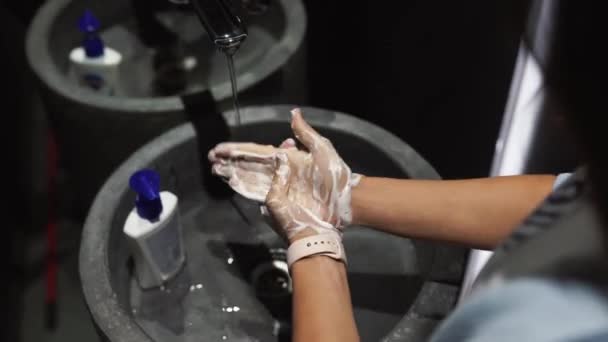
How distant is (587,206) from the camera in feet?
1.38

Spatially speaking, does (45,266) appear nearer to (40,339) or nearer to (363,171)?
(40,339)

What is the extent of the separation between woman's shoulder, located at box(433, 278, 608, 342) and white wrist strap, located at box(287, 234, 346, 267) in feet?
0.96

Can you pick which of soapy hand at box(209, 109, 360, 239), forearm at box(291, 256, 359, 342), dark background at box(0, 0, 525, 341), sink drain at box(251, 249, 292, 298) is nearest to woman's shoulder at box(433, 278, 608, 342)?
forearm at box(291, 256, 359, 342)

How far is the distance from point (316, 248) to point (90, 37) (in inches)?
25.1

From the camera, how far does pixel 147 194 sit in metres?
0.78

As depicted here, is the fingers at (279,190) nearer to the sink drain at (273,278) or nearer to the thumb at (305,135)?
the thumb at (305,135)

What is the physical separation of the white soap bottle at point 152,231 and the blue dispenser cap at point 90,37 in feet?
1.20

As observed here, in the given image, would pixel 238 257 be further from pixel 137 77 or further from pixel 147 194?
pixel 137 77

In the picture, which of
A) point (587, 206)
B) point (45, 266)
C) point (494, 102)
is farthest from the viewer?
point (45, 266)

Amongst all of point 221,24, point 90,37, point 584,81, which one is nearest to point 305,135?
point 221,24

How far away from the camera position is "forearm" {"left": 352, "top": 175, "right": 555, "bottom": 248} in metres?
0.71

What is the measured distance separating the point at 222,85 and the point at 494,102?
19.6 inches

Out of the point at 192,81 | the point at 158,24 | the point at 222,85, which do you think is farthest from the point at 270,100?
the point at 158,24

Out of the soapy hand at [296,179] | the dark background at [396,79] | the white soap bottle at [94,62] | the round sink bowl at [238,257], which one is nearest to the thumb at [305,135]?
the soapy hand at [296,179]
